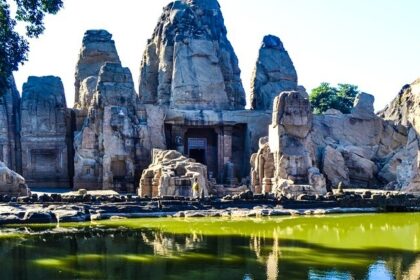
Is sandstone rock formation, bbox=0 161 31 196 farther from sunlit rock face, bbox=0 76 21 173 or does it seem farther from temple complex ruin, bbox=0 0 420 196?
sunlit rock face, bbox=0 76 21 173

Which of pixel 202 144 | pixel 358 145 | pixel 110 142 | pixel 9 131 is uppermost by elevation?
pixel 9 131

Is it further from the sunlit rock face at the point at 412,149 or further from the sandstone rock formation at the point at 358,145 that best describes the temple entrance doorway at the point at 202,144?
the sunlit rock face at the point at 412,149

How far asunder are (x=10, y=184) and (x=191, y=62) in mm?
18166

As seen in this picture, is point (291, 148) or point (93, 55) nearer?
point (291, 148)

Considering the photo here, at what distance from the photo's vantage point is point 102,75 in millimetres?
32062

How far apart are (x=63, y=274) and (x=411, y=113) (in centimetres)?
1805

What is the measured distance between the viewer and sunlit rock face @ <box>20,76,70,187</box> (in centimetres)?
3300

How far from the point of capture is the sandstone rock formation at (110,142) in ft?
100

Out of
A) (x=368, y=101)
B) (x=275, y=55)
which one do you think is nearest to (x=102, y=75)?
(x=275, y=55)

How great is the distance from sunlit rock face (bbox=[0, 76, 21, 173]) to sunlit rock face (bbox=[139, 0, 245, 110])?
997 cm

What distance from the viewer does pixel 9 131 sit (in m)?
33.2

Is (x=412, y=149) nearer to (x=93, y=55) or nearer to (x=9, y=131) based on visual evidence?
(x=9, y=131)

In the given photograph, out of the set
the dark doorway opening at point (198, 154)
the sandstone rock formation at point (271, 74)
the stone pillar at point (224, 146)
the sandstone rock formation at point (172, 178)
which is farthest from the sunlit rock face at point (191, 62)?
the sandstone rock formation at point (172, 178)

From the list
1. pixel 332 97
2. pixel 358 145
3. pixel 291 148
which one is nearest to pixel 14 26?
pixel 291 148
